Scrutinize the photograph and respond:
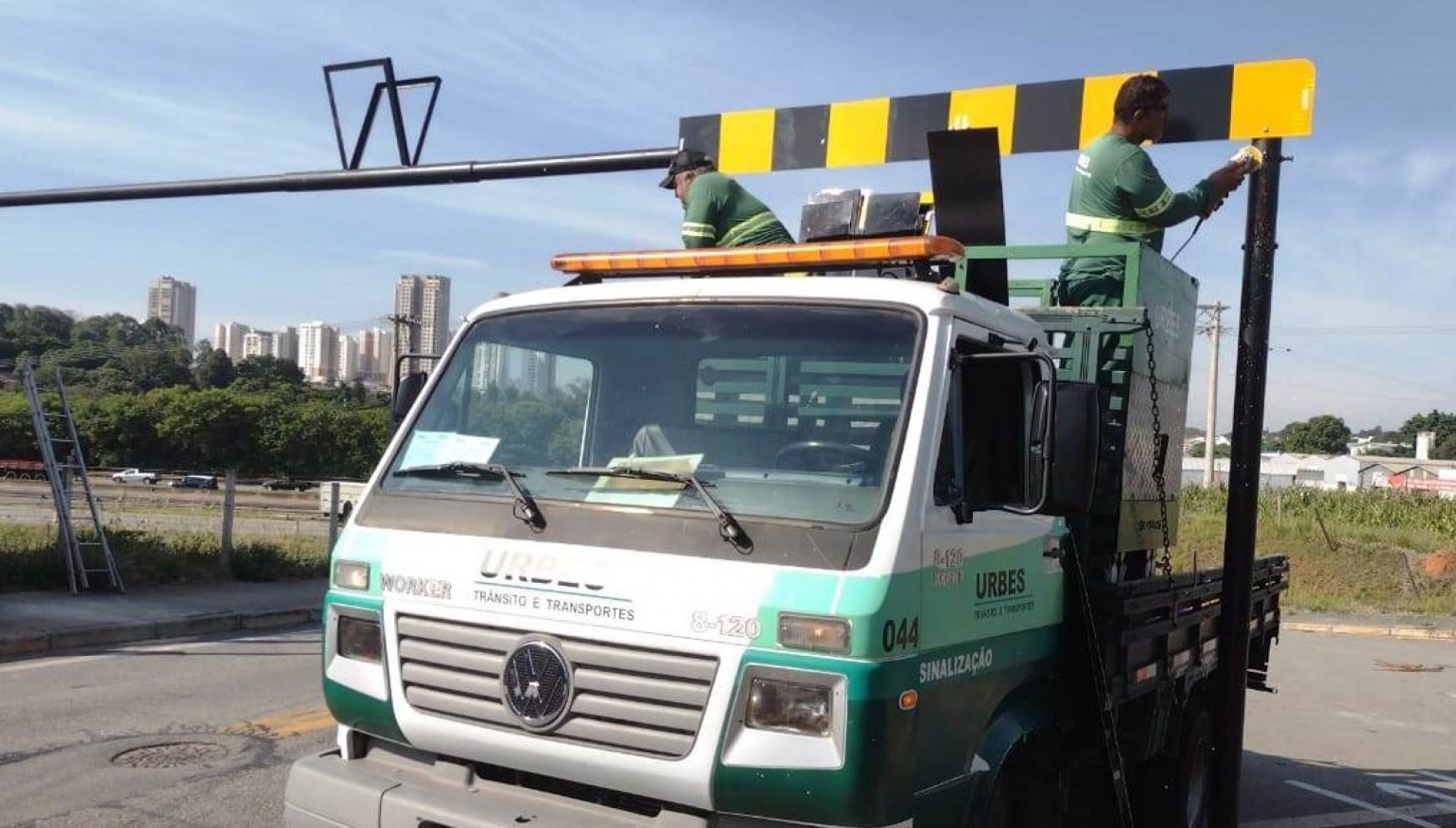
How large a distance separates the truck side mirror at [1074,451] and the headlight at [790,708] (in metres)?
1.02

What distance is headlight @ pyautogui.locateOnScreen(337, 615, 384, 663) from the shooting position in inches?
156

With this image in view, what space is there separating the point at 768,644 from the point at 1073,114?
4610 mm

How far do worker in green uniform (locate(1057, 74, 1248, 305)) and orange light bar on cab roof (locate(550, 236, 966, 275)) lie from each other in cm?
151

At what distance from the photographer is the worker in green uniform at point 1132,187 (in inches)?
220

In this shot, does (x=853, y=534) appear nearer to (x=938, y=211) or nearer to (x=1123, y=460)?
(x=1123, y=460)

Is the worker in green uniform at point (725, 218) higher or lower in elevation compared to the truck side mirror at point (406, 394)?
higher

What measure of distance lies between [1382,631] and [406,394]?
19.2 m

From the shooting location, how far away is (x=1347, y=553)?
91.5 ft

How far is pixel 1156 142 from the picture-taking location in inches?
239

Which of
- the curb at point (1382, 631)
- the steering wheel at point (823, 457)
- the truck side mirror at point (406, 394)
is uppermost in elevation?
the truck side mirror at point (406, 394)

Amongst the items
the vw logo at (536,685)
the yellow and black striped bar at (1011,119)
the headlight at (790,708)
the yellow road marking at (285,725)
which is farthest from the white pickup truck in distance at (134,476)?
the headlight at (790,708)

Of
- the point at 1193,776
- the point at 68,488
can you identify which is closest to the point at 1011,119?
the point at 1193,776

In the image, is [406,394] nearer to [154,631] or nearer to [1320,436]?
[154,631]

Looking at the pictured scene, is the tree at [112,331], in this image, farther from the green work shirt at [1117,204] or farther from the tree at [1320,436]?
the tree at [1320,436]
